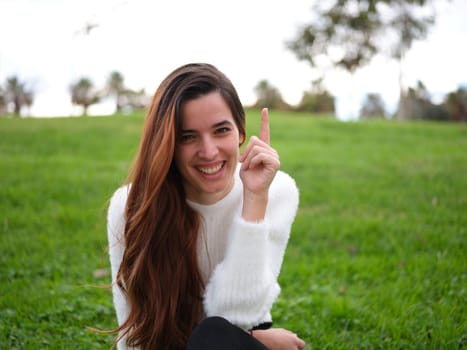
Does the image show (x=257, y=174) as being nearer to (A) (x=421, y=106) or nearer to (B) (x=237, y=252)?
(B) (x=237, y=252)

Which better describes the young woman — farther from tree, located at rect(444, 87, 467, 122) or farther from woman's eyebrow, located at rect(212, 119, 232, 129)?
tree, located at rect(444, 87, 467, 122)

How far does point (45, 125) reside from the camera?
42.4 feet

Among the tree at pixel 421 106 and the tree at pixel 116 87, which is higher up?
the tree at pixel 116 87

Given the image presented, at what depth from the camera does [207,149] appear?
6.57ft

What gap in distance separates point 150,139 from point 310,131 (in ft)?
39.0

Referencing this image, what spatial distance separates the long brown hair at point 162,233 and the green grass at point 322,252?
30 cm

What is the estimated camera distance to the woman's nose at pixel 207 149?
2004 mm

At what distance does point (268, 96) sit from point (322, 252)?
4322 cm

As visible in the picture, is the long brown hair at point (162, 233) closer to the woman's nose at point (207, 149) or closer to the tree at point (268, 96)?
the woman's nose at point (207, 149)

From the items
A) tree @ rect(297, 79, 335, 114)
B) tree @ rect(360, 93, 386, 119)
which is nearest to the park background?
tree @ rect(360, 93, 386, 119)

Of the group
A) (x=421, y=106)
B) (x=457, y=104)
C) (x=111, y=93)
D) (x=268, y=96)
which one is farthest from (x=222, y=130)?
(x=111, y=93)

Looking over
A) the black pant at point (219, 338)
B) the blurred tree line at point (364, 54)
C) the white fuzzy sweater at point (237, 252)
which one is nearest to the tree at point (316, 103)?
the blurred tree line at point (364, 54)

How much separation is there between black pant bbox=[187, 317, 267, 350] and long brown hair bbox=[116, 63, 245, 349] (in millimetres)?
318

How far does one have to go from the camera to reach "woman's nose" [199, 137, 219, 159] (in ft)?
6.57
